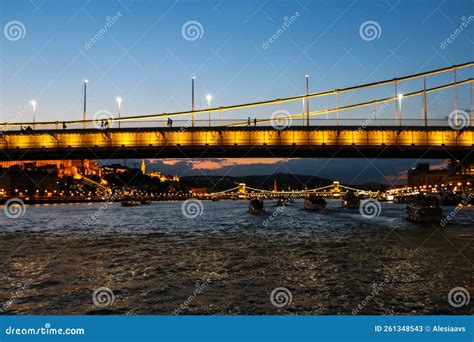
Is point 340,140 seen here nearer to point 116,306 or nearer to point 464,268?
point 464,268

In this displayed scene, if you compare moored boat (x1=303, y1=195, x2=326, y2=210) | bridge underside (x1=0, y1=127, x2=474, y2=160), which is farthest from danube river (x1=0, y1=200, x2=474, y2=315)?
moored boat (x1=303, y1=195, x2=326, y2=210)

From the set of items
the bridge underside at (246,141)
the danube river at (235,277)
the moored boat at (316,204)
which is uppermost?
the bridge underside at (246,141)

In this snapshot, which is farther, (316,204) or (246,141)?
(316,204)

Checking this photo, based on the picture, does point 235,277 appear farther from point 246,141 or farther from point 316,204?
point 316,204

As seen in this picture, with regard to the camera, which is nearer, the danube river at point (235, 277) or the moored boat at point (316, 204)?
the danube river at point (235, 277)

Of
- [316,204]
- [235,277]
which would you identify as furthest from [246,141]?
[316,204]

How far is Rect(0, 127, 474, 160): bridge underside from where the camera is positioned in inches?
1673

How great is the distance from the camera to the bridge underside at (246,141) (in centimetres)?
4250

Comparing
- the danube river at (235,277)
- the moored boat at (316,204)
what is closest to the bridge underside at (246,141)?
the danube river at (235,277)

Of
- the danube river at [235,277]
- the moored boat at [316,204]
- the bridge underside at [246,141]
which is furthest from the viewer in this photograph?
the moored boat at [316,204]

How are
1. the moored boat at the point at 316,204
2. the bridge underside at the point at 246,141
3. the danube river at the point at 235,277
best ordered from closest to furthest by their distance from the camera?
the danube river at the point at 235,277 < the bridge underside at the point at 246,141 < the moored boat at the point at 316,204

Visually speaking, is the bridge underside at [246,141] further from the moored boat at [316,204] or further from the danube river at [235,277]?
the moored boat at [316,204]

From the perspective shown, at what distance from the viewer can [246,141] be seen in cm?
4256

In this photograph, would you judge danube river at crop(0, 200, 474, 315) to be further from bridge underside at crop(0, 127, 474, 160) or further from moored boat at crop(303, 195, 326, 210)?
moored boat at crop(303, 195, 326, 210)
